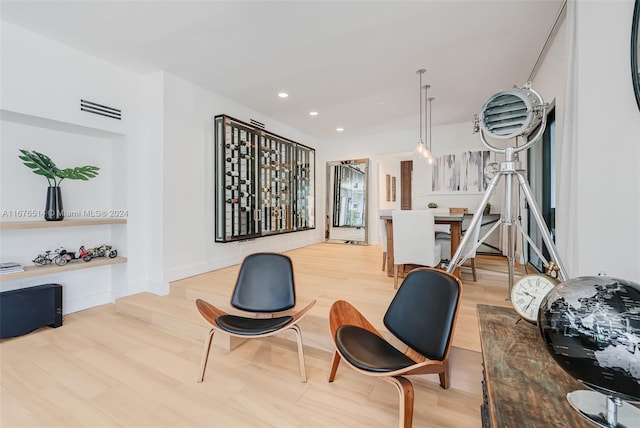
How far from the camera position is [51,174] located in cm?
270

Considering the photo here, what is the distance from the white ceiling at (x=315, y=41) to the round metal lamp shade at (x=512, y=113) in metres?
1.05

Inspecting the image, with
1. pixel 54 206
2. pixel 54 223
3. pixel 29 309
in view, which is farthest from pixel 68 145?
pixel 29 309

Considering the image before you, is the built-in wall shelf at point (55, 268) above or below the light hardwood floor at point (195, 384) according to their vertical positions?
above

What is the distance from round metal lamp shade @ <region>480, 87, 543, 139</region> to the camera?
151 centimetres

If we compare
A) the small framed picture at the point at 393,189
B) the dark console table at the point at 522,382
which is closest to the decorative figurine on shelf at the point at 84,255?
the dark console table at the point at 522,382

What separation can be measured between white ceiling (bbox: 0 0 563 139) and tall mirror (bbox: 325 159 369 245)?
249 cm

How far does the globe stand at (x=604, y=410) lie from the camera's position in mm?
615

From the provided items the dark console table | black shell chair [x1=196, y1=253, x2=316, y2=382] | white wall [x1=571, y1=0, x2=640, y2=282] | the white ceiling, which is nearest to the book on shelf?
black shell chair [x1=196, y1=253, x2=316, y2=382]

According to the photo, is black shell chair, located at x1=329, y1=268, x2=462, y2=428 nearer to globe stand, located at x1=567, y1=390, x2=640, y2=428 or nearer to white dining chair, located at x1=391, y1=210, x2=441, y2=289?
globe stand, located at x1=567, y1=390, x2=640, y2=428

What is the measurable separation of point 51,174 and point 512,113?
3.94 metres

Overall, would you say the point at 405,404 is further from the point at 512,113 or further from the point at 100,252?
the point at 100,252

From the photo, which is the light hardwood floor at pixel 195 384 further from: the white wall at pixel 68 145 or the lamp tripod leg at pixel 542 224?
the lamp tripod leg at pixel 542 224

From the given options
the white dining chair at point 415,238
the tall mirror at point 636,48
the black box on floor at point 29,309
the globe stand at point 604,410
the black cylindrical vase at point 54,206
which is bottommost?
the black box on floor at point 29,309

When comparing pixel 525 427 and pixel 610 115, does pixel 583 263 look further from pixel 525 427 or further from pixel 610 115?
pixel 525 427
